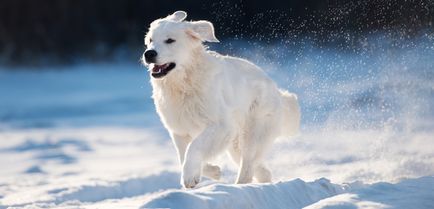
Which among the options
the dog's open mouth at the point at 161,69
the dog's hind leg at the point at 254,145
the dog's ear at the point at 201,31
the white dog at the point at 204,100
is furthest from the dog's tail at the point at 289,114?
the dog's open mouth at the point at 161,69

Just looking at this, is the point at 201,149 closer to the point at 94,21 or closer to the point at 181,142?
the point at 181,142

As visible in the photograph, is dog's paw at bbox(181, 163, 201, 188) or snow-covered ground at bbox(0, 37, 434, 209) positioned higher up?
snow-covered ground at bbox(0, 37, 434, 209)

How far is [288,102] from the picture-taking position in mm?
9219

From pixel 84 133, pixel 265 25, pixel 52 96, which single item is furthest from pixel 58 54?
pixel 84 133

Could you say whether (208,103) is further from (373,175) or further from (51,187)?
(51,187)

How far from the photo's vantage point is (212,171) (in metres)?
8.37

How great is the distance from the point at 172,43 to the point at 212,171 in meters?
1.29

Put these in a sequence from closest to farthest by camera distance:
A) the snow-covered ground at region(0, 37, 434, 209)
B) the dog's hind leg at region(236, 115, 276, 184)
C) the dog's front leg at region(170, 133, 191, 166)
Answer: the snow-covered ground at region(0, 37, 434, 209), the dog's front leg at region(170, 133, 191, 166), the dog's hind leg at region(236, 115, 276, 184)

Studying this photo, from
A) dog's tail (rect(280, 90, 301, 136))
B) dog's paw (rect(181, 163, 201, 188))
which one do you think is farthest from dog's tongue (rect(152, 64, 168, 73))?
dog's tail (rect(280, 90, 301, 136))

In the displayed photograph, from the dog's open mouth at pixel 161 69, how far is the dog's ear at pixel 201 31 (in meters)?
0.37

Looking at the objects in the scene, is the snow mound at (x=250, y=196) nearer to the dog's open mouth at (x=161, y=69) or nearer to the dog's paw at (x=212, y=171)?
the dog's paw at (x=212, y=171)

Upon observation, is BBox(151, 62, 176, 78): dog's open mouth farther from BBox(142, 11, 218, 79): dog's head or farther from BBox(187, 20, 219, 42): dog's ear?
BBox(187, 20, 219, 42): dog's ear

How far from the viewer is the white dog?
7719 millimetres

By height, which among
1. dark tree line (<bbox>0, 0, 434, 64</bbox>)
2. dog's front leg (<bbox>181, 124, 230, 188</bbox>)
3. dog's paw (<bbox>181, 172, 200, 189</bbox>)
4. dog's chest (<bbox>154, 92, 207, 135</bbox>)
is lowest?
dog's paw (<bbox>181, 172, 200, 189</bbox>)
